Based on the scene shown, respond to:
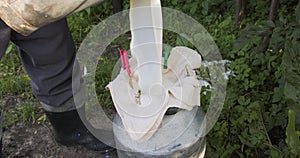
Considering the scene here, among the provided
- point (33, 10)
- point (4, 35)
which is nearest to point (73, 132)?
point (4, 35)

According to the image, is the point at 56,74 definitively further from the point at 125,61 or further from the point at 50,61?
the point at 125,61

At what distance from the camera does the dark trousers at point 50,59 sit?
164 cm

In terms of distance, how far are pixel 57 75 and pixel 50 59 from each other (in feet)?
0.31

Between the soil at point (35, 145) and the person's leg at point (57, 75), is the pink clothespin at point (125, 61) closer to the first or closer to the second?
the person's leg at point (57, 75)

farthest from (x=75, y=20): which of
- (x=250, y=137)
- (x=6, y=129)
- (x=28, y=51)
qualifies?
(x=250, y=137)

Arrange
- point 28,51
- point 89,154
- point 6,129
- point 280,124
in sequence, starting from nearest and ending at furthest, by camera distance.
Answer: point 28,51
point 280,124
point 89,154
point 6,129

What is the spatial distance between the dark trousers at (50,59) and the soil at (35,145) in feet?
0.82

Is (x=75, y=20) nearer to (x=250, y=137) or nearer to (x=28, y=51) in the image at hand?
(x=28, y=51)

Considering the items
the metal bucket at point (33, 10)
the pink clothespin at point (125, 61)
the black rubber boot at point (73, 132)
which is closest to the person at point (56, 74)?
the black rubber boot at point (73, 132)

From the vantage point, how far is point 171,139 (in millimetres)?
1344

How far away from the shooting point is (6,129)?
2178 mm

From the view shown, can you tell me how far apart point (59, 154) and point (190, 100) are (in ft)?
2.99

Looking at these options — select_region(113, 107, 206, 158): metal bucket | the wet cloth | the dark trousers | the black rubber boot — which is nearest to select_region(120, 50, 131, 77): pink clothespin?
the wet cloth

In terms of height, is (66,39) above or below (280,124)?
above
